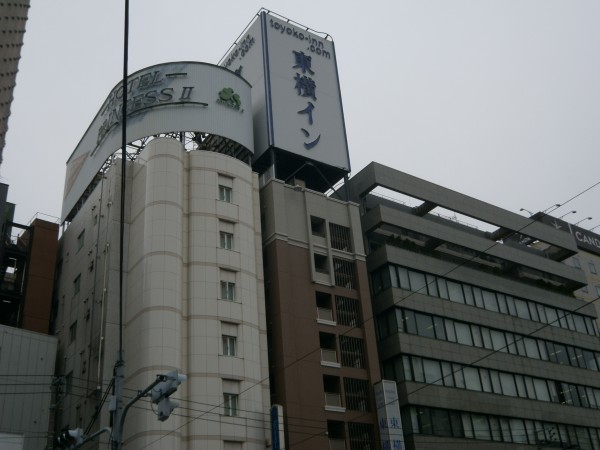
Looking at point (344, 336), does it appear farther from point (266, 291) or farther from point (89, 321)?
point (89, 321)

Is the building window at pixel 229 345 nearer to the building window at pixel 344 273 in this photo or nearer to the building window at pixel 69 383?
the building window at pixel 344 273

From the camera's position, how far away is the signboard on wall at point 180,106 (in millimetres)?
60969

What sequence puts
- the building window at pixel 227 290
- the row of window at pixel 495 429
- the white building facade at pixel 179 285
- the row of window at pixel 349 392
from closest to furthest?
the white building facade at pixel 179 285 → the building window at pixel 227 290 → the row of window at pixel 349 392 → the row of window at pixel 495 429

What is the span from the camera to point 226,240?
55500 mm

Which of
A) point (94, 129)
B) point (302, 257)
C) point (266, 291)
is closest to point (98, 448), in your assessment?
point (266, 291)

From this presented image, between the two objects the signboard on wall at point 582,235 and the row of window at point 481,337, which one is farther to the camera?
the signboard on wall at point 582,235

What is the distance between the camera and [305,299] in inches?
2227

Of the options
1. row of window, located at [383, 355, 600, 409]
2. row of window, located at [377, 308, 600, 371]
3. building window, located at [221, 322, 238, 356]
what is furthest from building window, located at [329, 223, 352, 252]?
building window, located at [221, 322, 238, 356]

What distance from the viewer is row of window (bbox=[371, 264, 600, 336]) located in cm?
6291

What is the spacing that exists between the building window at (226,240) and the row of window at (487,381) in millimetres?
16791

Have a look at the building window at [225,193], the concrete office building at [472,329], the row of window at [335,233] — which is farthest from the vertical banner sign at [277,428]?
the row of window at [335,233]

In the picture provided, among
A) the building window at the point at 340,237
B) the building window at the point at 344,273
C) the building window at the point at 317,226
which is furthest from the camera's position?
the building window at the point at 340,237

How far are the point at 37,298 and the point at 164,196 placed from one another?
1714 cm

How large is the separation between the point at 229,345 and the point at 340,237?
16467 mm
